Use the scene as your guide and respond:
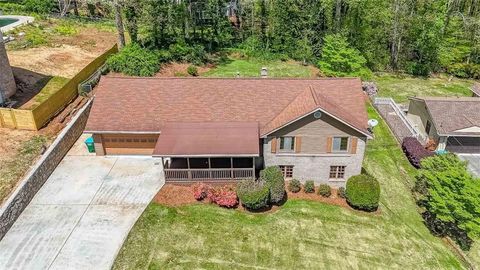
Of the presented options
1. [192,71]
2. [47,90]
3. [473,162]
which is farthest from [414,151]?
[47,90]

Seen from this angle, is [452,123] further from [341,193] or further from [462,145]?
[341,193]

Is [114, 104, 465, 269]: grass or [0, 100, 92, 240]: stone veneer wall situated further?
[0, 100, 92, 240]: stone veneer wall

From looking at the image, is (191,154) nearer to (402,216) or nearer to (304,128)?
(304,128)

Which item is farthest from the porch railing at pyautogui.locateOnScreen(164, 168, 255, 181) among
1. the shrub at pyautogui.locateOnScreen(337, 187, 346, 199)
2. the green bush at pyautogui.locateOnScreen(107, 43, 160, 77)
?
the green bush at pyautogui.locateOnScreen(107, 43, 160, 77)

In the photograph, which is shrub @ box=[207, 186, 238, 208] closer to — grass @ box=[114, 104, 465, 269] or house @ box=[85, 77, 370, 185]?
grass @ box=[114, 104, 465, 269]

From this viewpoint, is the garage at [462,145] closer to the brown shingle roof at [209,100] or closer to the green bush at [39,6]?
the brown shingle roof at [209,100]

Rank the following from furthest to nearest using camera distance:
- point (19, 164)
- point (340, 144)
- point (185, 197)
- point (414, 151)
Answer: point (414, 151) → point (340, 144) → point (19, 164) → point (185, 197)
